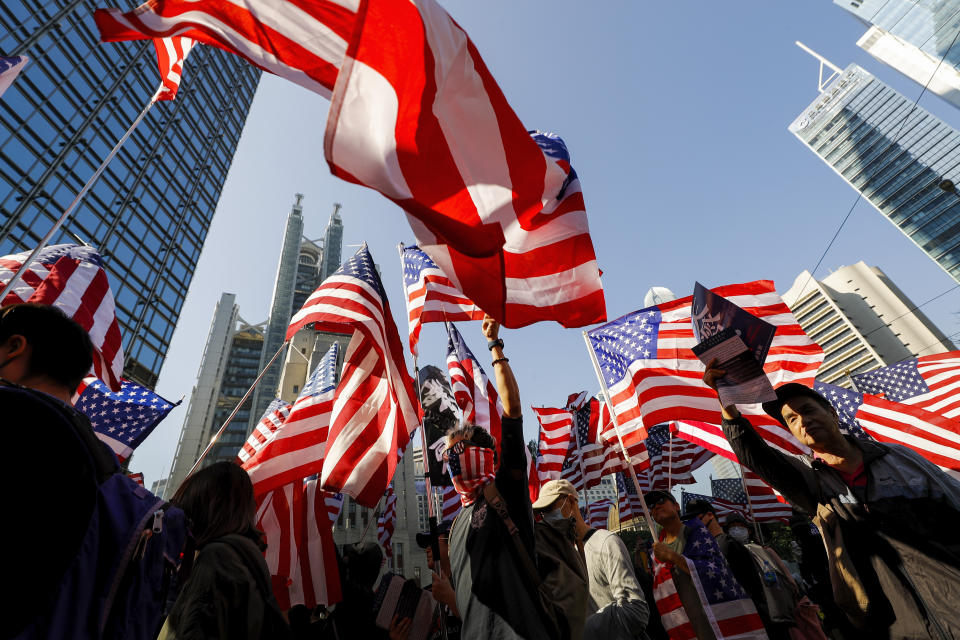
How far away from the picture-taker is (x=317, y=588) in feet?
16.8

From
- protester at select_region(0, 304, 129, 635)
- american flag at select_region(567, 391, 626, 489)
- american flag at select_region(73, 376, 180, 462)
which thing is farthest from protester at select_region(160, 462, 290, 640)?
american flag at select_region(567, 391, 626, 489)

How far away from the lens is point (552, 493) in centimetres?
357

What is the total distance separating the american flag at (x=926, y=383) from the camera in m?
7.63

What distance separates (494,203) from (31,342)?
8.62 ft

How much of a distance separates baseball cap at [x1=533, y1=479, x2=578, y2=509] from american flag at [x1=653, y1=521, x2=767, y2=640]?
3.17 feet

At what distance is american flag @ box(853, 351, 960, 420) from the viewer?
763 cm

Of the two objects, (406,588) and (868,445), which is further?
(406,588)

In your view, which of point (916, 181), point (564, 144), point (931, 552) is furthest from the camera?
point (916, 181)

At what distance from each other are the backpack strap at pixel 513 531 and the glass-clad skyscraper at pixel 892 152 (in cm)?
9512

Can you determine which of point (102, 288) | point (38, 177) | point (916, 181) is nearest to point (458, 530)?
point (102, 288)

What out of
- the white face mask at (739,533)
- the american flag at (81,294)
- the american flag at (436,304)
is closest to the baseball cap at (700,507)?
the white face mask at (739,533)

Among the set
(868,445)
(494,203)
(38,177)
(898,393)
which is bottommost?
(868,445)

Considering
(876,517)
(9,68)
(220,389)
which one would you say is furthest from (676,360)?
(220,389)

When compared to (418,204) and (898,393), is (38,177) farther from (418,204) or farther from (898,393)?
(898,393)
